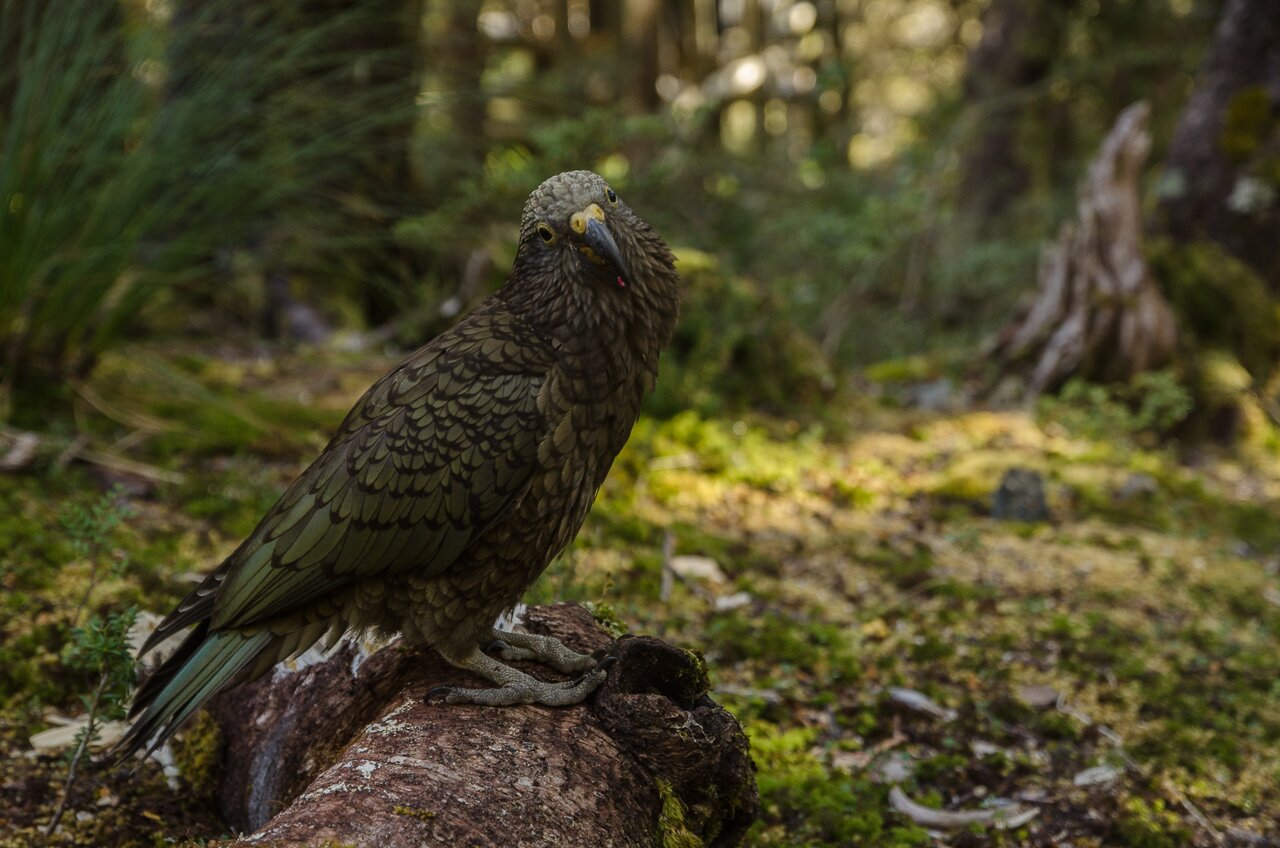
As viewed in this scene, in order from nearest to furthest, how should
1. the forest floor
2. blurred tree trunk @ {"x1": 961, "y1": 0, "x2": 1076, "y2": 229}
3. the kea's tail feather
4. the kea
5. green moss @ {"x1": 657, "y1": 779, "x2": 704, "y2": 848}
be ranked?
green moss @ {"x1": 657, "y1": 779, "x2": 704, "y2": 848}
the kea's tail feather
the kea
the forest floor
blurred tree trunk @ {"x1": 961, "y1": 0, "x2": 1076, "y2": 229}

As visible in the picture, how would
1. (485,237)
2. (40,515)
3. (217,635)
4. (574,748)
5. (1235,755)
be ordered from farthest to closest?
1. (485,237)
2. (40,515)
3. (1235,755)
4. (217,635)
5. (574,748)

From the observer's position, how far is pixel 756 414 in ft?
21.0

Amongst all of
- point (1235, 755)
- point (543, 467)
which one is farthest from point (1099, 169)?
point (543, 467)

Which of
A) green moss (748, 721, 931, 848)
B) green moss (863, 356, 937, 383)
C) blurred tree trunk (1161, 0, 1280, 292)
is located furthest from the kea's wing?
blurred tree trunk (1161, 0, 1280, 292)

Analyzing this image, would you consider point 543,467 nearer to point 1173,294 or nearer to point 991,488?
point 991,488

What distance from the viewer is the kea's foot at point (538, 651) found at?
2773mm

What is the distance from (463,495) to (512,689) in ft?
1.67

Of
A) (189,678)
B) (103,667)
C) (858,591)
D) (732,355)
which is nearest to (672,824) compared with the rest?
(189,678)

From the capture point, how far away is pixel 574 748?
2.36m

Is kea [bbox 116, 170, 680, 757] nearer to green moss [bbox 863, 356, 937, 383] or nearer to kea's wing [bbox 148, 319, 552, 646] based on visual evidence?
kea's wing [bbox 148, 319, 552, 646]

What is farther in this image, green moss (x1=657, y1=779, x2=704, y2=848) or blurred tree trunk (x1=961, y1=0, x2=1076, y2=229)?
blurred tree trunk (x1=961, y1=0, x2=1076, y2=229)

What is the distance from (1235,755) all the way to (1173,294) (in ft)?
14.3

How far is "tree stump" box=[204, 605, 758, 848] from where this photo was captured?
1997 millimetres

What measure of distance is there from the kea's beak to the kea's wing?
0.32 metres
